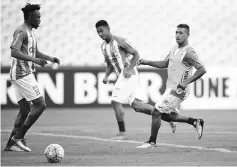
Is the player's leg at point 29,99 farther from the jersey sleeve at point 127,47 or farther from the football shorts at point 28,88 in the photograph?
the jersey sleeve at point 127,47

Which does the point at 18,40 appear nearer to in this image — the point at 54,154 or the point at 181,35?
the point at 54,154

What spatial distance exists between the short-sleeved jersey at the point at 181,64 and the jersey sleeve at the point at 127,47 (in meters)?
2.00

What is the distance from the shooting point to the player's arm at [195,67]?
9.74 metres

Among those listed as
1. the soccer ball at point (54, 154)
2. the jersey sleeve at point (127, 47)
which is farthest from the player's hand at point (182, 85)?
the jersey sleeve at point (127, 47)

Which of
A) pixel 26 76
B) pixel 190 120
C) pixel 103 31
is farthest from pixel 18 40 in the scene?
pixel 190 120

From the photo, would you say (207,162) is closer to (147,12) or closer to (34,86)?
(34,86)

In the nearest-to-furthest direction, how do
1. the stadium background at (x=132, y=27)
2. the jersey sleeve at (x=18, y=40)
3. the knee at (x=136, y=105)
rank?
1. the jersey sleeve at (x=18, y=40)
2. the knee at (x=136, y=105)
3. the stadium background at (x=132, y=27)

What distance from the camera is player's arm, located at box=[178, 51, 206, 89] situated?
974 cm

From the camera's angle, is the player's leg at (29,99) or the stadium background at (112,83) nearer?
the stadium background at (112,83)

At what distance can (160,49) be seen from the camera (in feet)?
75.0

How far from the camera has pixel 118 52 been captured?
12203mm

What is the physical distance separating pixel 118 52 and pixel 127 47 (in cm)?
21

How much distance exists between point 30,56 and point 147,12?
14.3 metres

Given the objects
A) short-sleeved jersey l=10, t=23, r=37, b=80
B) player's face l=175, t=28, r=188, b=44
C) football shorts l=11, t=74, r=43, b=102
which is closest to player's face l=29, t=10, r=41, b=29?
short-sleeved jersey l=10, t=23, r=37, b=80
